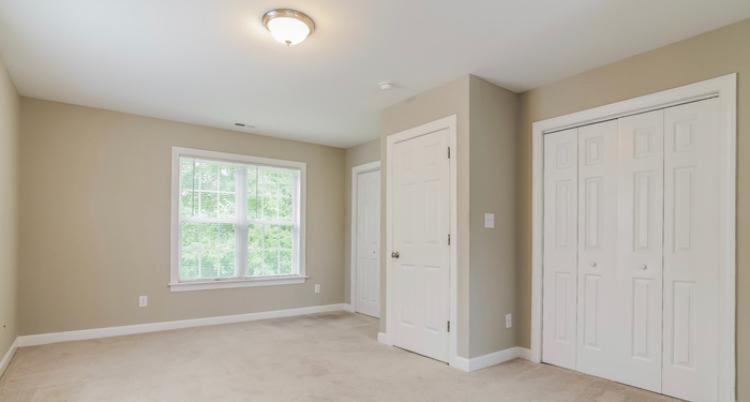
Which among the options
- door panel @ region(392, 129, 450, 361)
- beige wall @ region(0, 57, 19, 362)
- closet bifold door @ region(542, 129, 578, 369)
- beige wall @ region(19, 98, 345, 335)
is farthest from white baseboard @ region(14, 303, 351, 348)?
closet bifold door @ region(542, 129, 578, 369)

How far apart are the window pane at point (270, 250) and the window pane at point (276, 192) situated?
17 centimetres

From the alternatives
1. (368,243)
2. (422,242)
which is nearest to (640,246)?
(422,242)

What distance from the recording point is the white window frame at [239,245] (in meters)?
4.87

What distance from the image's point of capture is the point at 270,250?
5637 mm

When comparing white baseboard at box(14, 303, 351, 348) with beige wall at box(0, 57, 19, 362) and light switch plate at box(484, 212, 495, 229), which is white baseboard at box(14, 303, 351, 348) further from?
light switch plate at box(484, 212, 495, 229)

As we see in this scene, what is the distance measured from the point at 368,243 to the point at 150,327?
282 cm

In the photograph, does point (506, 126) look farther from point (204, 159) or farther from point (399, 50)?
point (204, 159)

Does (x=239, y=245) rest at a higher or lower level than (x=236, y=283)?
higher

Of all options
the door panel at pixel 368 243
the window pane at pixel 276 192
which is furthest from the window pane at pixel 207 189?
the door panel at pixel 368 243

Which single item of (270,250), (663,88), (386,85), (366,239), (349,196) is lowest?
(270,250)

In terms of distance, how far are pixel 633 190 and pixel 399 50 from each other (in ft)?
6.51

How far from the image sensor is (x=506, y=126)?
12.5ft

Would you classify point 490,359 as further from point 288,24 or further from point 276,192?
point 276,192

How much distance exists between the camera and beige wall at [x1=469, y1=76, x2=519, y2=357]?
350 cm
